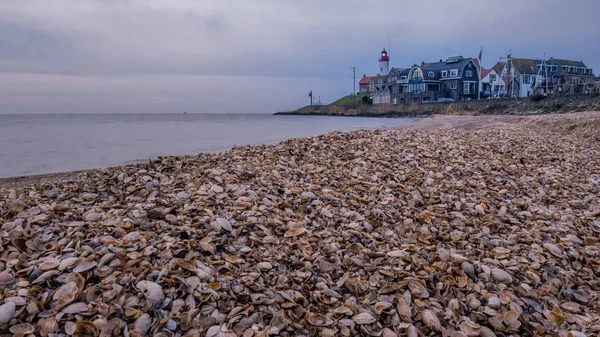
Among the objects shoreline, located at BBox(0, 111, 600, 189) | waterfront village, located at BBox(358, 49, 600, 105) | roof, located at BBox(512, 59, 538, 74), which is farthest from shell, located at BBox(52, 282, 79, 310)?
roof, located at BBox(512, 59, 538, 74)

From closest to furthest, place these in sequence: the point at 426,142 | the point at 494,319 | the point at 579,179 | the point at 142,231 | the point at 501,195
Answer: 1. the point at 494,319
2. the point at 142,231
3. the point at 501,195
4. the point at 579,179
5. the point at 426,142

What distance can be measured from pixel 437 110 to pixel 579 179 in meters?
47.1

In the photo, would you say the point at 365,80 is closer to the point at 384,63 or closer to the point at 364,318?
the point at 384,63

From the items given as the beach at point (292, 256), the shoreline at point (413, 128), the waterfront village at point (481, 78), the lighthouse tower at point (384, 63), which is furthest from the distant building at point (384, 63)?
the beach at point (292, 256)

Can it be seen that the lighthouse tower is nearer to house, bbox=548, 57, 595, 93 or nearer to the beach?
house, bbox=548, 57, 595, 93

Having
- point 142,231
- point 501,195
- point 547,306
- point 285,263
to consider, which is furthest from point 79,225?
point 501,195

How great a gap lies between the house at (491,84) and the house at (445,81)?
2.16 metres

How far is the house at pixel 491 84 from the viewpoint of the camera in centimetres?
5892

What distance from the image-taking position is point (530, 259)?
120 inches

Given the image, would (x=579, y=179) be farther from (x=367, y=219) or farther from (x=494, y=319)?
(x=494, y=319)

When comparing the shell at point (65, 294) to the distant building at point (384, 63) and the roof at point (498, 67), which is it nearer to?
the roof at point (498, 67)

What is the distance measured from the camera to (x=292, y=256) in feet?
9.17

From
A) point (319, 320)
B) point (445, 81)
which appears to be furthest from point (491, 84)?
point (319, 320)

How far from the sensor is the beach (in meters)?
2.15
